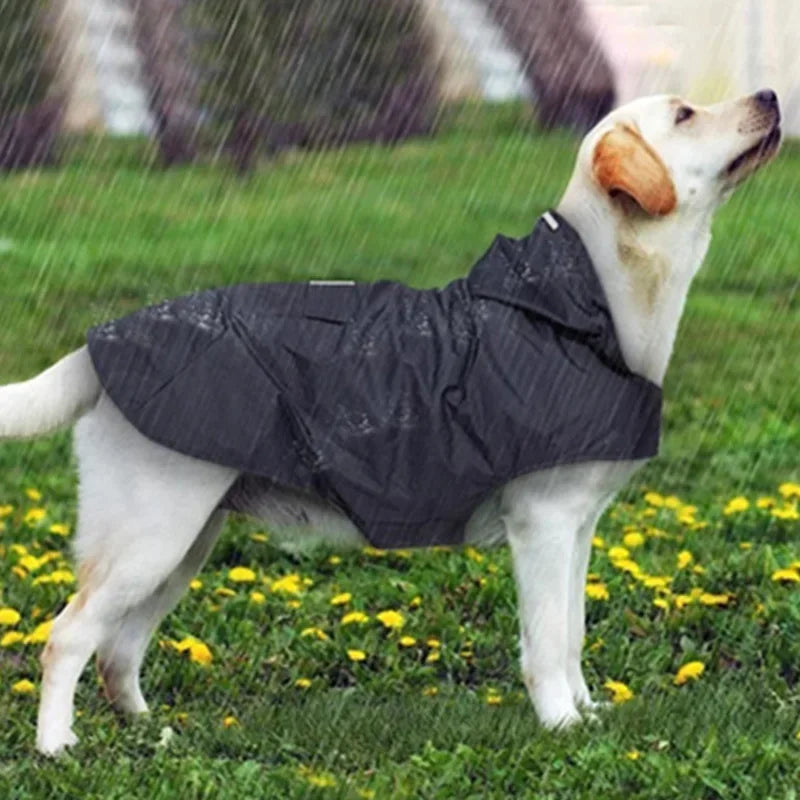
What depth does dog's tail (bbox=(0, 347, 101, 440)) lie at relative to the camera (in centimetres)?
534

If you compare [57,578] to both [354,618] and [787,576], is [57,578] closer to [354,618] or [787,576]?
[354,618]

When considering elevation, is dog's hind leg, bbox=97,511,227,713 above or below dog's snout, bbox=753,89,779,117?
below

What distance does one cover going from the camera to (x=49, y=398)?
210 inches

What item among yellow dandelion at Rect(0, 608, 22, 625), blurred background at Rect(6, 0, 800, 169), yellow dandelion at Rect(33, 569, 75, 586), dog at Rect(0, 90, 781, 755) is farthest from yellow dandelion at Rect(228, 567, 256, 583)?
blurred background at Rect(6, 0, 800, 169)

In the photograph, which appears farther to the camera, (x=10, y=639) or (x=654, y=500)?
(x=654, y=500)

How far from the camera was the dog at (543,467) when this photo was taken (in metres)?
5.26

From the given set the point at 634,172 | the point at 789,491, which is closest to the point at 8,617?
the point at 634,172

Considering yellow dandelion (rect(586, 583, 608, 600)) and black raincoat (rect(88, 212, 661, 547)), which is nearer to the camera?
black raincoat (rect(88, 212, 661, 547))

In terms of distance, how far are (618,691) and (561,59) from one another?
328 inches

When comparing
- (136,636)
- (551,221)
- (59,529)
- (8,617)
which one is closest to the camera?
(551,221)

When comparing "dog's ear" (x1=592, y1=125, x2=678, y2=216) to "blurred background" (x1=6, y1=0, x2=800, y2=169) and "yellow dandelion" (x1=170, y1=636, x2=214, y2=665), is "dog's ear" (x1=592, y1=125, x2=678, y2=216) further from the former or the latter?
"blurred background" (x1=6, y1=0, x2=800, y2=169)

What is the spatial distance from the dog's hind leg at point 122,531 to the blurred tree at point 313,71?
7522 millimetres

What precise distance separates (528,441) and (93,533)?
1080mm

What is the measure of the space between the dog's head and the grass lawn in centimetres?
124
